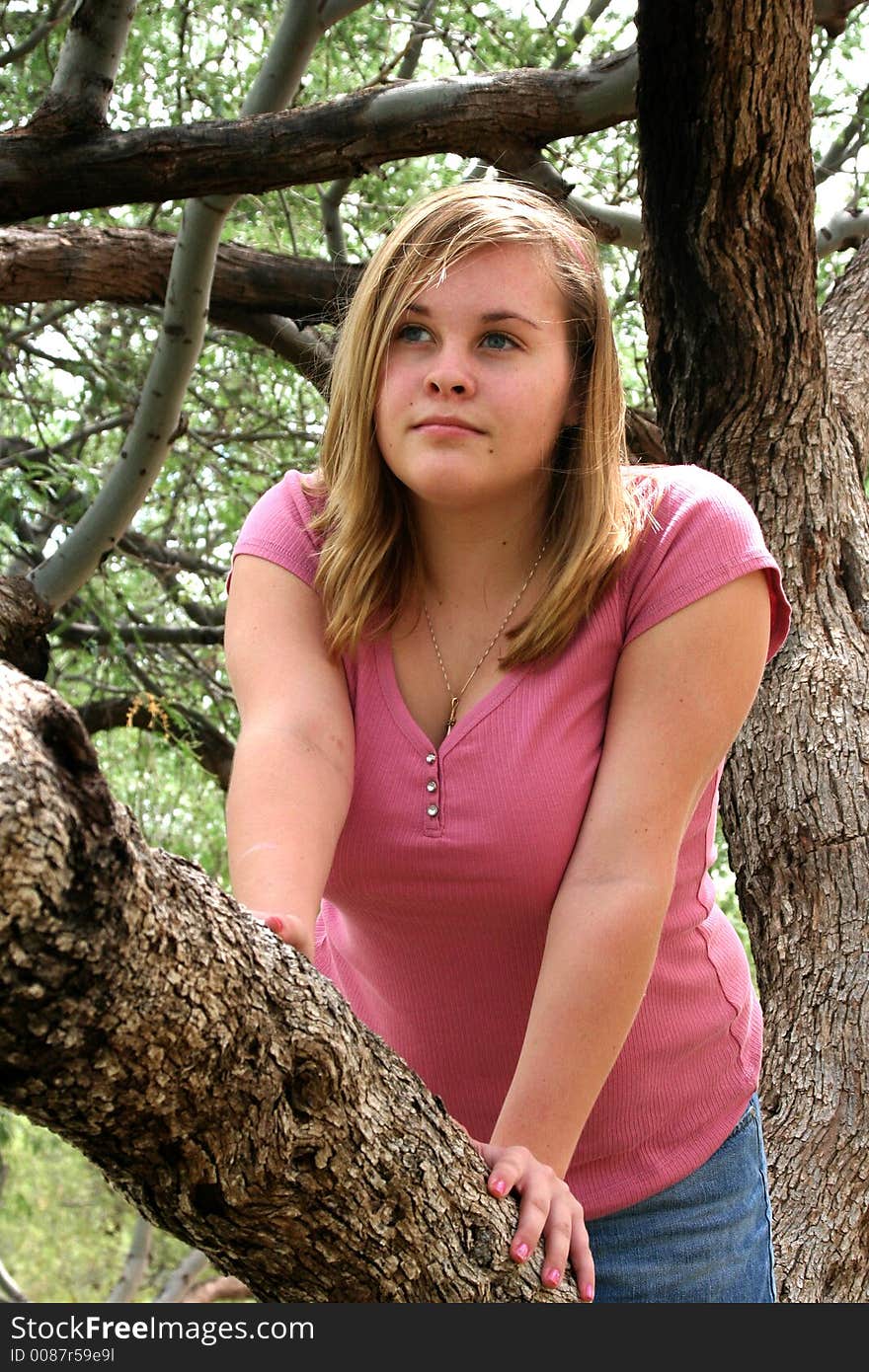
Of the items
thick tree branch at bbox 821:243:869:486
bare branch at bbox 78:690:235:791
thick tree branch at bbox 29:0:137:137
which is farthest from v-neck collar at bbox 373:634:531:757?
bare branch at bbox 78:690:235:791

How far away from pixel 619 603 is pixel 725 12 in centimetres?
132

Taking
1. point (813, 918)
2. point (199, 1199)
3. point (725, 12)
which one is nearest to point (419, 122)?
point (725, 12)

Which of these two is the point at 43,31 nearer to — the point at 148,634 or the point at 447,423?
the point at 148,634

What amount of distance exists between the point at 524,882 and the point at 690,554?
388 mm

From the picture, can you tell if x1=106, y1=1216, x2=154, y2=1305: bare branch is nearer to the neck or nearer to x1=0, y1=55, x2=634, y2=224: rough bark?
x1=0, y1=55, x2=634, y2=224: rough bark

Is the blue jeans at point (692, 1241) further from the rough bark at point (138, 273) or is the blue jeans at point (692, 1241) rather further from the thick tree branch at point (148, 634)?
the thick tree branch at point (148, 634)

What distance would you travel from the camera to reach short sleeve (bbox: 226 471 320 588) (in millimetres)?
1792

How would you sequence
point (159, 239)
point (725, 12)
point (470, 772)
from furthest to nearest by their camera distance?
1. point (159, 239)
2. point (725, 12)
3. point (470, 772)

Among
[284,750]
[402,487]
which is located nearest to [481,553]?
[402,487]

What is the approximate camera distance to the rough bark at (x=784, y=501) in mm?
2514

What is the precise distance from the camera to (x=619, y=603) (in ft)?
5.53

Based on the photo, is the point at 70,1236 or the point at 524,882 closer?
the point at 524,882

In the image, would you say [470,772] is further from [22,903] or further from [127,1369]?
[22,903]

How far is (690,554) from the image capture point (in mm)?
1650
